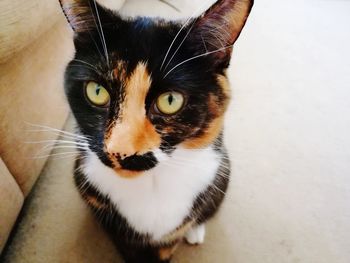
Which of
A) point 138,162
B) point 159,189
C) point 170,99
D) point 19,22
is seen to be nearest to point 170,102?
point 170,99

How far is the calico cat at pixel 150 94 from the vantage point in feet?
1.89

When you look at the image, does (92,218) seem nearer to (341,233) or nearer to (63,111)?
(63,111)

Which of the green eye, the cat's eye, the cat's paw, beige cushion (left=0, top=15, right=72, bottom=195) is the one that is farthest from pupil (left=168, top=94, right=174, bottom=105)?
the cat's paw

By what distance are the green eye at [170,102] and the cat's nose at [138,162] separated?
3.1 inches

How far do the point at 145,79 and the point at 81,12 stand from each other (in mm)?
174

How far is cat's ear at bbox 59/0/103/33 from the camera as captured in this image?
61 cm

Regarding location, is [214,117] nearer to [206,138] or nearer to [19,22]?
[206,138]

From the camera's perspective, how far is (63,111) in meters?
1.12

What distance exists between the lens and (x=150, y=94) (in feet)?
1.90

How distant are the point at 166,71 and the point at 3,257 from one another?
0.70 m

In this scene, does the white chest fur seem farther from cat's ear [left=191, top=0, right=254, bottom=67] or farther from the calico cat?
cat's ear [left=191, top=0, right=254, bottom=67]

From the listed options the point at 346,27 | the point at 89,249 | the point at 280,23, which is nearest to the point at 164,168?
the point at 89,249

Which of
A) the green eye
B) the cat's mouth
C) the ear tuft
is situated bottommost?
the cat's mouth

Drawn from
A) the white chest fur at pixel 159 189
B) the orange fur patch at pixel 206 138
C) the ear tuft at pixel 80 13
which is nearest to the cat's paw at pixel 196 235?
the white chest fur at pixel 159 189
